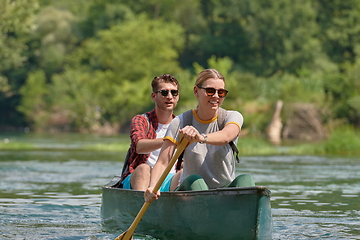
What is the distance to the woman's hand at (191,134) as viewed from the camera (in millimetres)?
5035

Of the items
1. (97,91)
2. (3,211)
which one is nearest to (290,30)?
(97,91)

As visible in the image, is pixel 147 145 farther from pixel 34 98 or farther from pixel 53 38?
pixel 53 38

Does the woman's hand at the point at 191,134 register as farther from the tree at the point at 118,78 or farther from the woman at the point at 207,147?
the tree at the point at 118,78

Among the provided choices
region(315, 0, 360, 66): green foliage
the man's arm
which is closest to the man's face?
the man's arm

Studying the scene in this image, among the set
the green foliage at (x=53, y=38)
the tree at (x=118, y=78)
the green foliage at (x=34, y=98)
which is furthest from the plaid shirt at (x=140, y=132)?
the green foliage at (x=53, y=38)

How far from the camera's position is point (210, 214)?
212 inches

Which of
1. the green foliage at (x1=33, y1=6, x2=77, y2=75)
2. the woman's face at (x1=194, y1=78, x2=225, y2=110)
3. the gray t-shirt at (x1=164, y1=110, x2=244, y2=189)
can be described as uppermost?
the green foliage at (x1=33, y1=6, x2=77, y2=75)

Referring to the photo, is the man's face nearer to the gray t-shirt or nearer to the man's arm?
the man's arm

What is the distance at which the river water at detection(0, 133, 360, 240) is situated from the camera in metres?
6.91

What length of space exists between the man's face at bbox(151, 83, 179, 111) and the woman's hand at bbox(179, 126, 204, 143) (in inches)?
61.7

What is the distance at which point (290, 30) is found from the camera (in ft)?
174

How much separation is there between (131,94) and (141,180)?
4306 cm

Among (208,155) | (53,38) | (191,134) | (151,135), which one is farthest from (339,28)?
(191,134)

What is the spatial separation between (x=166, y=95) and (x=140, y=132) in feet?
1.45
